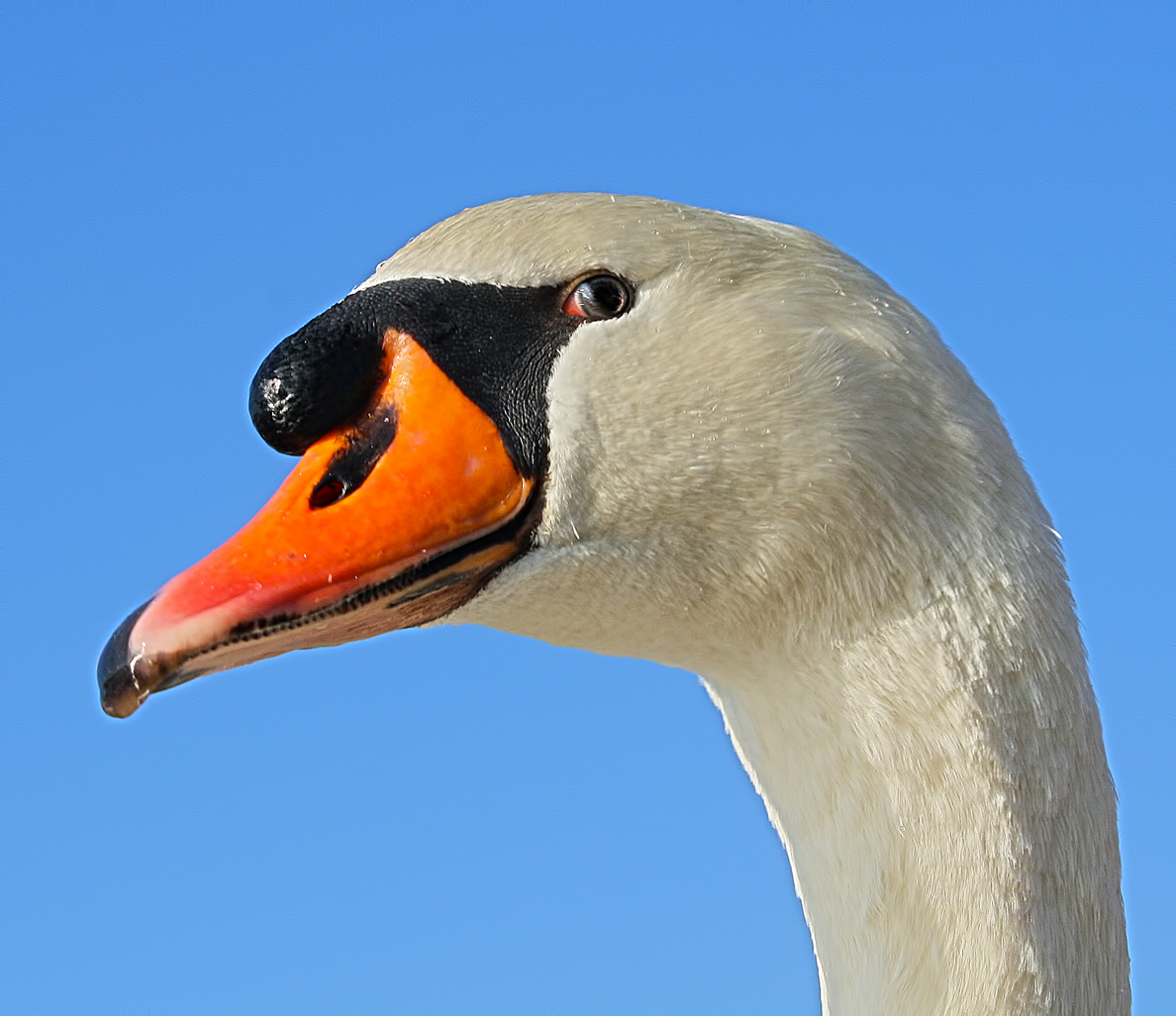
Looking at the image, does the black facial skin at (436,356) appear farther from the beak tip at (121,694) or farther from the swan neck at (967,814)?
the swan neck at (967,814)

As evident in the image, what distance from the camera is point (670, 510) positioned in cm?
360

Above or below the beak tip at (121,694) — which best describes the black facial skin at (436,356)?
above

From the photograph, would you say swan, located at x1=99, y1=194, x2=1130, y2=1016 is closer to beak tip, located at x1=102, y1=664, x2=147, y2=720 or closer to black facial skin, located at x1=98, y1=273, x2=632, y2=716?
black facial skin, located at x1=98, y1=273, x2=632, y2=716

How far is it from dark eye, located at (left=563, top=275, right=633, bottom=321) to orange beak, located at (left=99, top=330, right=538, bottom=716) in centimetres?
38

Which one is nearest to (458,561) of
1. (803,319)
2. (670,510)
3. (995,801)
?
(670,510)

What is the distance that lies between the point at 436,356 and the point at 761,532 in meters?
0.90

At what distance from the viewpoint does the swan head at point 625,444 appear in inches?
138

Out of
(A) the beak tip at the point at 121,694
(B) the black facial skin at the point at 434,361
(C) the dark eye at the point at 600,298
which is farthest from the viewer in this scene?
(C) the dark eye at the point at 600,298

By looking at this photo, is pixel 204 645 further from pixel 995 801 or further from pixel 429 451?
pixel 995 801

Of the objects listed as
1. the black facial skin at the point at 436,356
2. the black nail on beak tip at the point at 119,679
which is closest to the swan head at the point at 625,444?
the black facial skin at the point at 436,356

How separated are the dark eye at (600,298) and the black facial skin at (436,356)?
3cm

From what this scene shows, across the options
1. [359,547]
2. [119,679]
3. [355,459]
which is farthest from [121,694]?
[355,459]

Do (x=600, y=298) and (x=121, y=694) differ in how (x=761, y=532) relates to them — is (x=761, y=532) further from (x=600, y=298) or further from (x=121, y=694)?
(x=121, y=694)

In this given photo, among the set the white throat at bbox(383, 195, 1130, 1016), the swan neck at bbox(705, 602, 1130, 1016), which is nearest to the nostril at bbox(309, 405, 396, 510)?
the white throat at bbox(383, 195, 1130, 1016)
